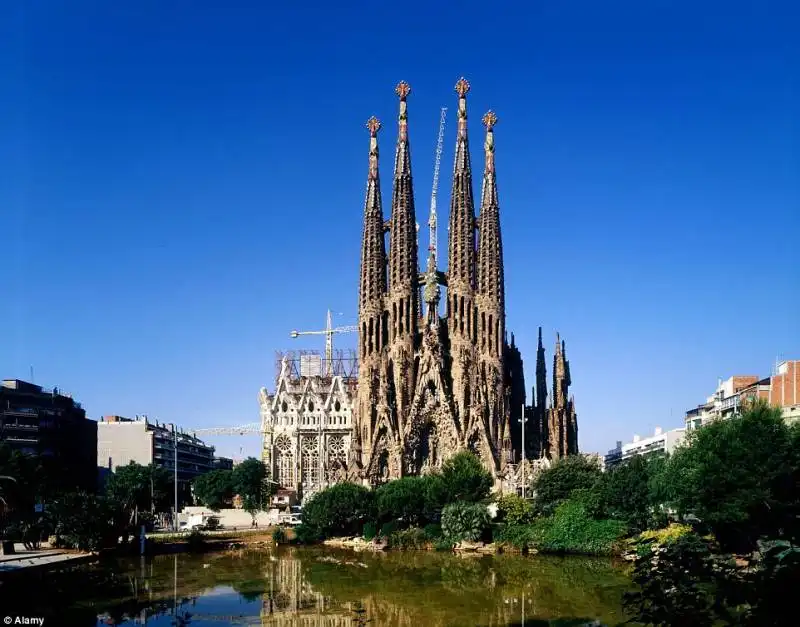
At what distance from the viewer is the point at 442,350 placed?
86500 mm

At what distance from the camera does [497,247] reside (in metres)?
88.8

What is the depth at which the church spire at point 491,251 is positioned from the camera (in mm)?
86831

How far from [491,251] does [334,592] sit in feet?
177

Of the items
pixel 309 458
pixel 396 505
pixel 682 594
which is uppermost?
pixel 309 458

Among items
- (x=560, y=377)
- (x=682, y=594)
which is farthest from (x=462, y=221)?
(x=682, y=594)

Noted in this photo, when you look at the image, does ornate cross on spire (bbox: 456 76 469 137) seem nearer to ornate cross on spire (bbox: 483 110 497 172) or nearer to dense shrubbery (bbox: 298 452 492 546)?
ornate cross on spire (bbox: 483 110 497 172)

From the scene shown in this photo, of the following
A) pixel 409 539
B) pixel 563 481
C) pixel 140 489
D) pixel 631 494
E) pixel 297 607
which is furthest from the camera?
pixel 140 489

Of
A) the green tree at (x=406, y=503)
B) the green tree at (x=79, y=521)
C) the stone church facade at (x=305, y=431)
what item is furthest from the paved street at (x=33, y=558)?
the stone church facade at (x=305, y=431)

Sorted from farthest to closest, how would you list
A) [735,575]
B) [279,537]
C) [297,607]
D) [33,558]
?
[279,537] < [33,558] < [297,607] < [735,575]

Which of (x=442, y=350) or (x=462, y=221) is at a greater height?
(x=462, y=221)

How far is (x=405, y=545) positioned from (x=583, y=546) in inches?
554

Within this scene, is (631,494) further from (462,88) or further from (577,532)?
(462,88)

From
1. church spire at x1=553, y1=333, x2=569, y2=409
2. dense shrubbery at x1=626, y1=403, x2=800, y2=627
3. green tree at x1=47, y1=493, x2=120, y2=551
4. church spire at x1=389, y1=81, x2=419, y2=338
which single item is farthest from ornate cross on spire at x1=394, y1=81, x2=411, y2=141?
dense shrubbery at x1=626, y1=403, x2=800, y2=627

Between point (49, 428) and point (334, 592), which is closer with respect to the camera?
point (334, 592)
